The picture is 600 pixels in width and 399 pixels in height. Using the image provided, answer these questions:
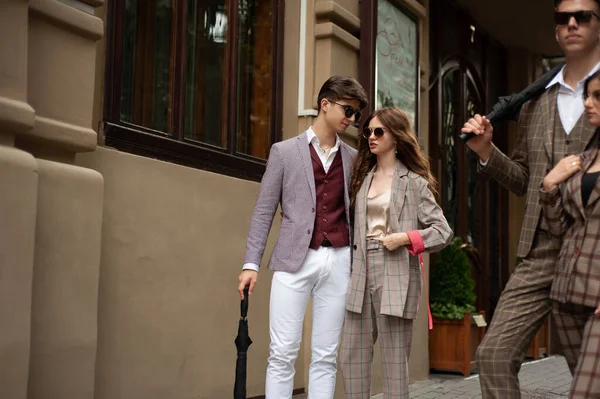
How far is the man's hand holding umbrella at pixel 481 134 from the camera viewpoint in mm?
3510

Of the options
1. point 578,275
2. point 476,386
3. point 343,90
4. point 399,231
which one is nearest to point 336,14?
point 343,90

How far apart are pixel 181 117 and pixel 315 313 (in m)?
1.96

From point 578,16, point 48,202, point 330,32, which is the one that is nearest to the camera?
point 578,16

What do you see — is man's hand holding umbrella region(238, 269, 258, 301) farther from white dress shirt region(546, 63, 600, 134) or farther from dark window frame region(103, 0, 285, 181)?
white dress shirt region(546, 63, 600, 134)

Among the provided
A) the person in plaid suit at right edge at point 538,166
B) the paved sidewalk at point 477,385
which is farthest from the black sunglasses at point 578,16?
the paved sidewalk at point 477,385

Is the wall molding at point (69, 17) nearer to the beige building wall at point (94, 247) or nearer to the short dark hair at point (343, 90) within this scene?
the beige building wall at point (94, 247)

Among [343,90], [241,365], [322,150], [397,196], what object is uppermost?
[343,90]

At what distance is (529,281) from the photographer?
3.44 metres

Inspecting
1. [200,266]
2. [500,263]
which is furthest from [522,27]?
[200,266]

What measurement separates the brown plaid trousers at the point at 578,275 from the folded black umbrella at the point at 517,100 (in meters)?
0.41

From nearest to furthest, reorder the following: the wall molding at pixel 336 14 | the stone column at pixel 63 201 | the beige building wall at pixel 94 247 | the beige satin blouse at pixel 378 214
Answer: the beige building wall at pixel 94 247, the stone column at pixel 63 201, the beige satin blouse at pixel 378 214, the wall molding at pixel 336 14

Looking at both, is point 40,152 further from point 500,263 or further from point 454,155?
point 500,263

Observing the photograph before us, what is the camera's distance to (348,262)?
4.47 metres

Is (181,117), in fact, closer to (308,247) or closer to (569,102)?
(308,247)
